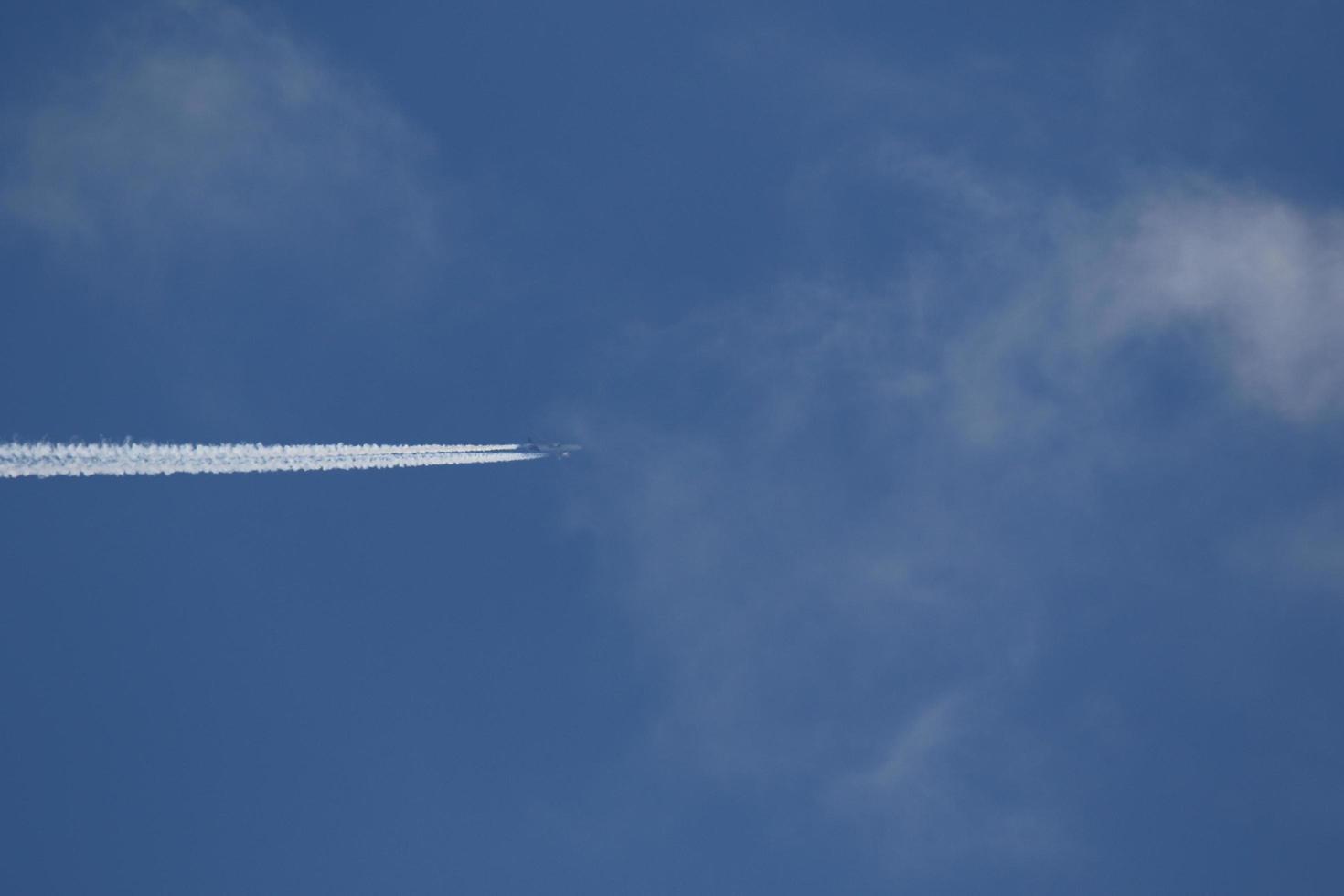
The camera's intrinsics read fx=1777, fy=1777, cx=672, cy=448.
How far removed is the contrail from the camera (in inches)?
2734

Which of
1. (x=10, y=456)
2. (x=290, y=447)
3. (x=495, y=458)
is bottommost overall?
(x=10, y=456)

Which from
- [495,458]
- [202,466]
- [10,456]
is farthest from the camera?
[495,458]

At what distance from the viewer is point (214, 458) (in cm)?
7900

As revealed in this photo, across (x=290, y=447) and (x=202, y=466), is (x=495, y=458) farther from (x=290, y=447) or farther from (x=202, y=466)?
(x=202, y=466)

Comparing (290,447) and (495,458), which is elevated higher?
(495,458)

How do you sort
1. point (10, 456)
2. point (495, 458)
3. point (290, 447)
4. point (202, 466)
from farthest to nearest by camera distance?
1. point (495, 458)
2. point (290, 447)
3. point (202, 466)
4. point (10, 456)

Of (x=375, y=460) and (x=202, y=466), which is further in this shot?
(x=375, y=460)

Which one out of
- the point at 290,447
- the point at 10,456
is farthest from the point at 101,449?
the point at 290,447

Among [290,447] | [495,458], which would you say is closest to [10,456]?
[290,447]

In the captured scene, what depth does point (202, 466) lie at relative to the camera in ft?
254

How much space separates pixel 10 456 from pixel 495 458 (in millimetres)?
32467

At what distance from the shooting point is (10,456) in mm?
68938

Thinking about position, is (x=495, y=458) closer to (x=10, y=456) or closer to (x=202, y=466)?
(x=202, y=466)

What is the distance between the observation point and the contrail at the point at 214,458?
228 ft
